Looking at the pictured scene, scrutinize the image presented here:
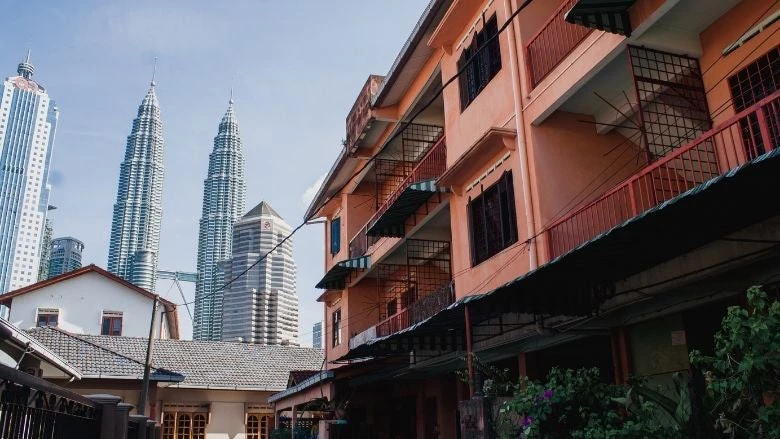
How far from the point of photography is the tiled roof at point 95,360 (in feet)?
75.6

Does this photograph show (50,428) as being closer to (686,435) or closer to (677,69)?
(686,435)

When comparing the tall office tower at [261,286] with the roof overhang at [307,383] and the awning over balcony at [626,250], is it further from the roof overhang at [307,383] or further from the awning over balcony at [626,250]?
the awning over balcony at [626,250]

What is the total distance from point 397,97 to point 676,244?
11591 mm

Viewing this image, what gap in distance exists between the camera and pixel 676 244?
8219 millimetres

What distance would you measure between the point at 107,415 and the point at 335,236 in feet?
59.4

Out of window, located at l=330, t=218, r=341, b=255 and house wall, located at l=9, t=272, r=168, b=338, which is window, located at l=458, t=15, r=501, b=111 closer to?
window, located at l=330, t=218, r=341, b=255

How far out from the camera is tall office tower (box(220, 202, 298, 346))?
92.5m

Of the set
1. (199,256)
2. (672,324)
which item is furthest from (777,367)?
(199,256)

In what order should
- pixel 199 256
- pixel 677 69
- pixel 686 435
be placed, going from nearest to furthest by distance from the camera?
pixel 686 435 → pixel 677 69 → pixel 199 256

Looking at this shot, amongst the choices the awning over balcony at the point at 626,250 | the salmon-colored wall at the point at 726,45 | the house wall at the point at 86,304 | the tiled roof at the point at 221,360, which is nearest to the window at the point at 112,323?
the house wall at the point at 86,304

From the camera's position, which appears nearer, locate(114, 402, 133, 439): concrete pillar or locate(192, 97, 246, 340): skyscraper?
locate(114, 402, 133, 439): concrete pillar

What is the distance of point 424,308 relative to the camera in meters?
15.5

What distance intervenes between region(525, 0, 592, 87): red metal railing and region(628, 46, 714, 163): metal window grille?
1218 millimetres

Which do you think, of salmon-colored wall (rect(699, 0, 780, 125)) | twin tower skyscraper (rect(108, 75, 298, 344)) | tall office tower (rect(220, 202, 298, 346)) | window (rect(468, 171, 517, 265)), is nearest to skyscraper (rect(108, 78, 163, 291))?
twin tower skyscraper (rect(108, 75, 298, 344))
